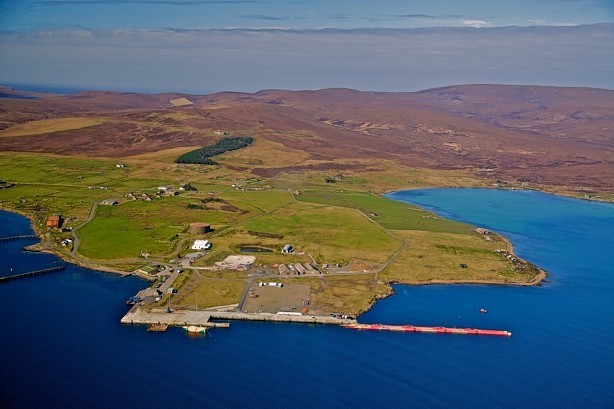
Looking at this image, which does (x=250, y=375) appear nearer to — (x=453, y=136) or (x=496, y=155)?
(x=496, y=155)

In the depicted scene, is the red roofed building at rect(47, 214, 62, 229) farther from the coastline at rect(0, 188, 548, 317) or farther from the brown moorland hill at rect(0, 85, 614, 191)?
the brown moorland hill at rect(0, 85, 614, 191)

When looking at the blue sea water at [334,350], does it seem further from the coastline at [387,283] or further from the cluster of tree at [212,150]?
the cluster of tree at [212,150]

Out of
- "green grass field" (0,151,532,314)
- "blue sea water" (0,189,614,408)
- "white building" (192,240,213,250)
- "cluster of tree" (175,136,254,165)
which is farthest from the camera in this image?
"cluster of tree" (175,136,254,165)

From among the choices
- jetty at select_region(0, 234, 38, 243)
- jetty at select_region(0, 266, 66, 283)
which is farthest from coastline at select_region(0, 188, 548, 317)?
jetty at select_region(0, 266, 66, 283)

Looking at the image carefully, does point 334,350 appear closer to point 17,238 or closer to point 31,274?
point 31,274

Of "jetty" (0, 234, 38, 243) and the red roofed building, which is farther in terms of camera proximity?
the red roofed building

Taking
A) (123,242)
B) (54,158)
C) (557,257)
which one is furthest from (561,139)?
(123,242)

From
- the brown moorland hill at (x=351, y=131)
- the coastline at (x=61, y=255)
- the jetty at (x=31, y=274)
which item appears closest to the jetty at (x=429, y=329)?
the coastline at (x=61, y=255)
